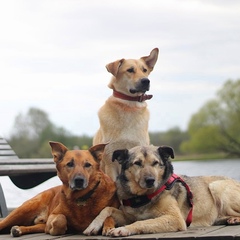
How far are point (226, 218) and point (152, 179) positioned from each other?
0.96m

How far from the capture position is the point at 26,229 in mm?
6152

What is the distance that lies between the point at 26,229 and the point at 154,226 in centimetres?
114

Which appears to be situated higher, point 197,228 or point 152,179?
point 152,179

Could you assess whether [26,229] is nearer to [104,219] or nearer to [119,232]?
[104,219]

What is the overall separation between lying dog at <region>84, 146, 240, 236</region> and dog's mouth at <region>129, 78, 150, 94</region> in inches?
42.6

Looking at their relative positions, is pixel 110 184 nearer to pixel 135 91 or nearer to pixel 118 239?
pixel 118 239

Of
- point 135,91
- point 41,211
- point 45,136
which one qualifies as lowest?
point 45,136

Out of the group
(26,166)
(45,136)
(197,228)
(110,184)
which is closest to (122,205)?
(110,184)

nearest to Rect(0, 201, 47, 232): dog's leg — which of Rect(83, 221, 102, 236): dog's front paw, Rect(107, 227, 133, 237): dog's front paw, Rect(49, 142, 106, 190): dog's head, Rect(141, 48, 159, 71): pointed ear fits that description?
Rect(49, 142, 106, 190): dog's head

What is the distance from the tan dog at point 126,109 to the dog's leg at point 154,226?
127cm

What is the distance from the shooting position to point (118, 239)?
5.45m

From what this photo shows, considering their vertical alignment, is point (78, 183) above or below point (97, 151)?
below

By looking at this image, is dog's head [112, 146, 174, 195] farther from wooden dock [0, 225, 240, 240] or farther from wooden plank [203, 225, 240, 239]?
wooden plank [203, 225, 240, 239]

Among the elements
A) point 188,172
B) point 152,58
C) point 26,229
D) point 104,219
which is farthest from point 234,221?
point 188,172
